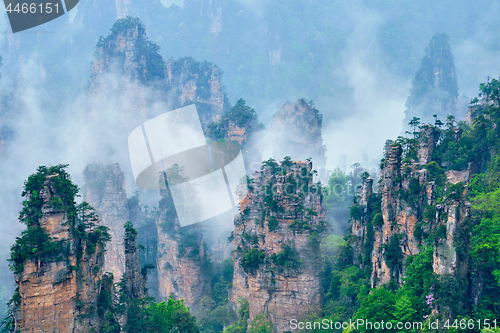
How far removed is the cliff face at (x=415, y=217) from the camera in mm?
23688

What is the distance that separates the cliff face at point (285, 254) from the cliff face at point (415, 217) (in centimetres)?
479

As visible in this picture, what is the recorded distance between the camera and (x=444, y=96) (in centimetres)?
8612

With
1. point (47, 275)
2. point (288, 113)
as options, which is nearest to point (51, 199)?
point (47, 275)

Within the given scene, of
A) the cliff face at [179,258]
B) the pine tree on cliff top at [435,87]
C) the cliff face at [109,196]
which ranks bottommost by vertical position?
the cliff face at [179,258]

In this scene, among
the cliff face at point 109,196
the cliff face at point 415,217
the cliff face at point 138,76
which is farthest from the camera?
the cliff face at point 138,76

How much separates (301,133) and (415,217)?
3917 centimetres

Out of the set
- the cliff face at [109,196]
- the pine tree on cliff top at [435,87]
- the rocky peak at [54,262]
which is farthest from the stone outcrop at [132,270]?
the pine tree on cliff top at [435,87]

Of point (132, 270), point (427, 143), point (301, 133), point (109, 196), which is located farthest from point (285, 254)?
point (301, 133)

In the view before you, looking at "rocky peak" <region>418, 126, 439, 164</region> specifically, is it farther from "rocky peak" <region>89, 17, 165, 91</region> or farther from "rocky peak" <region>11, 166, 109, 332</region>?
"rocky peak" <region>89, 17, 165, 91</region>

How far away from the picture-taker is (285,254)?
35500mm

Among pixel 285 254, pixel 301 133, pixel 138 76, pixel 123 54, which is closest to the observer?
pixel 285 254

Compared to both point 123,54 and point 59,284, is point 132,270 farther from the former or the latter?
point 123,54

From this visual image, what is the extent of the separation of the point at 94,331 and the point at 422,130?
27.5 m

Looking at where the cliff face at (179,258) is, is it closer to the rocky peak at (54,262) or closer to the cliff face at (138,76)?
the rocky peak at (54,262)
